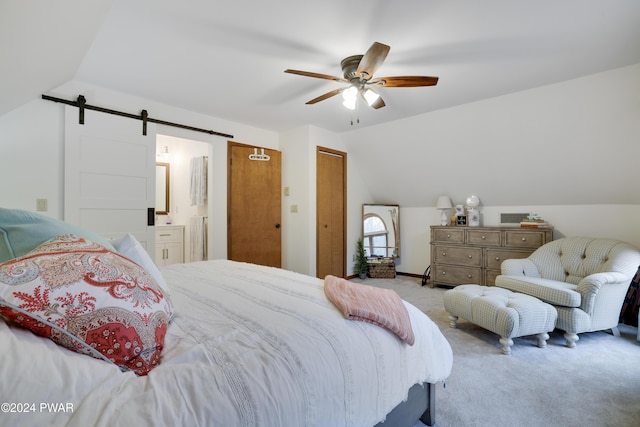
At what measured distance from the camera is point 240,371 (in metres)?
0.80

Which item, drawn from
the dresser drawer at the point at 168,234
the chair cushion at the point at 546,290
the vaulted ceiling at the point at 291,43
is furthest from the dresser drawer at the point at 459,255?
the dresser drawer at the point at 168,234

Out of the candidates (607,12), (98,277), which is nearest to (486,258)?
(607,12)

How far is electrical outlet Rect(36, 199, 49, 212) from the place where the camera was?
8.75 feet

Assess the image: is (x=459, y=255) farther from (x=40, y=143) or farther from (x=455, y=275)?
(x=40, y=143)

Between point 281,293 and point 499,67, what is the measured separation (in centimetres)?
270

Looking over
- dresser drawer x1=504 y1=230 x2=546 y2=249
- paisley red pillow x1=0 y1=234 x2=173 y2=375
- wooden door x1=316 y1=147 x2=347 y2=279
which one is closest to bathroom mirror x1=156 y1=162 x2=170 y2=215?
wooden door x1=316 y1=147 x2=347 y2=279

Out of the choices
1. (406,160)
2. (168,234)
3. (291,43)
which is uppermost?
(291,43)

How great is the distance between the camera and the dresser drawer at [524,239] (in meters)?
3.69

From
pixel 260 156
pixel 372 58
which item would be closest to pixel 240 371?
pixel 372 58

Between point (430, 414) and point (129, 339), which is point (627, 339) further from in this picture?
point (129, 339)

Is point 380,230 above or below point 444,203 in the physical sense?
below

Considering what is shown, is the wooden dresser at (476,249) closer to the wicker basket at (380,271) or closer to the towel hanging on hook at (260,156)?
the wicker basket at (380,271)

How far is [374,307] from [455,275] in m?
3.59

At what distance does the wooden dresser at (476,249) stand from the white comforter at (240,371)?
3.05 meters
